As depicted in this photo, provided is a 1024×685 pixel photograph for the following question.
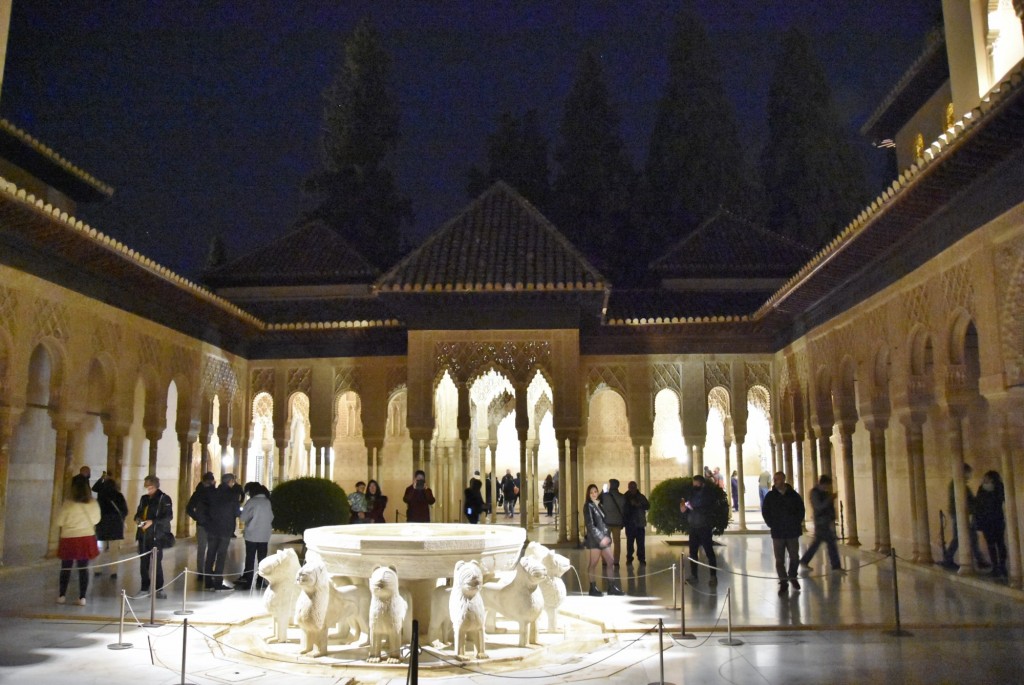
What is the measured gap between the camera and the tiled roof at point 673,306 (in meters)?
19.5

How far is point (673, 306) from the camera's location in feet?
72.6

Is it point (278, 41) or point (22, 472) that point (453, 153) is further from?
point (22, 472)

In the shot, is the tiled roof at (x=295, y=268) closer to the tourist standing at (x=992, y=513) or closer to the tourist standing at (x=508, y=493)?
the tourist standing at (x=508, y=493)

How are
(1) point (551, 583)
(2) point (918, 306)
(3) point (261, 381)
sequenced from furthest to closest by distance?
1. (3) point (261, 381)
2. (2) point (918, 306)
3. (1) point (551, 583)

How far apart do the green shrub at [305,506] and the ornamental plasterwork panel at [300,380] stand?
15.2 feet

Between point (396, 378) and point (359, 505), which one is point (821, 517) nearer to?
point (359, 505)

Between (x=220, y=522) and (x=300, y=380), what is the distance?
10.2m

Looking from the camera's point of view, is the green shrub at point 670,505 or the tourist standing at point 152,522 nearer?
the tourist standing at point 152,522

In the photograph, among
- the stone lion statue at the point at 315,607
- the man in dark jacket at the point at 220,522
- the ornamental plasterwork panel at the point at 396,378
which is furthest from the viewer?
the ornamental plasterwork panel at the point at 396,378

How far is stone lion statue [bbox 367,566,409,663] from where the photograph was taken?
23.4 ft

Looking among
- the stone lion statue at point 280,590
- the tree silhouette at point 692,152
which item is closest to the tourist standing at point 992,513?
the stone lion statue at point 280,590

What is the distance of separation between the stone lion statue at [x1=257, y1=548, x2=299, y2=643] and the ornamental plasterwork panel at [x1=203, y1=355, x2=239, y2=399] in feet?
38.8

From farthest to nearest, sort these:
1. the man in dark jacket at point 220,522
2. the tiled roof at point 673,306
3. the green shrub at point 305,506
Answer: the tiled roof at point 673,306 → the green shrub at point 305,506 → the man in dark jacket at point 220,522

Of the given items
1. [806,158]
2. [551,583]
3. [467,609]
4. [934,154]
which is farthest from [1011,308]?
[806,158]
